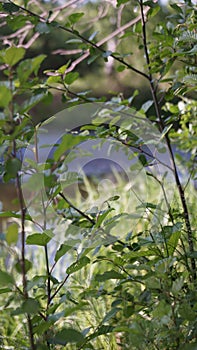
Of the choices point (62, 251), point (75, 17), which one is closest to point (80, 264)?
point (62, 251)

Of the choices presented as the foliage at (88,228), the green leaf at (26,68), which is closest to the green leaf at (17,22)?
the foliage at (88,228)

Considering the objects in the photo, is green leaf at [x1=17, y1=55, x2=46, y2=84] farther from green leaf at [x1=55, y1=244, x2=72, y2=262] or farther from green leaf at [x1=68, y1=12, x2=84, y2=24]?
green leaf at [x1=68, y1=12, x2=84, y2=24]

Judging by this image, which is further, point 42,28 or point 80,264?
point 42,28

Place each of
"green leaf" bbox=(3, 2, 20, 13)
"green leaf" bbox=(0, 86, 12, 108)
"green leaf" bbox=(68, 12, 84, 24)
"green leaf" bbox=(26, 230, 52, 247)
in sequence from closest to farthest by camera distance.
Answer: "green leaf" bbox=(0, 86, 12, 108) → "green leaf" bbox=(26, 230, 52, 247) → "green leaf" bbox=(3, 2, 20, 13) → "green leaf" bbox=(68, 12, 84, 24)

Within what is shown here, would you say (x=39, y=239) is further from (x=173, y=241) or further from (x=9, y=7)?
(x=9, y=7)

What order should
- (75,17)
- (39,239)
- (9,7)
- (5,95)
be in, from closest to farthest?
1. (5,95)
2. (39,239)
3. (9,7)
4. (75,17)

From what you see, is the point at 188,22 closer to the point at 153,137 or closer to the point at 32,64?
the point at 153,137

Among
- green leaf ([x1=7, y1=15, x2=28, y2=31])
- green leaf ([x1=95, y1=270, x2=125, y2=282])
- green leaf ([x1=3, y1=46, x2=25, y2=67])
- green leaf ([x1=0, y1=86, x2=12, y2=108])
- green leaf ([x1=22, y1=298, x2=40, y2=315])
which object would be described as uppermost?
green leaf ([x1=7, y1=15, x2=28, y2=31])

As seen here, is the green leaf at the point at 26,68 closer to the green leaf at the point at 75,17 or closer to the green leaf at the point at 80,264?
the green leaf at the point at 80,264

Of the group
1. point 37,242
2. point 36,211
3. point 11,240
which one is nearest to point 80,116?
point 36,211

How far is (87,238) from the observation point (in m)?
0.80

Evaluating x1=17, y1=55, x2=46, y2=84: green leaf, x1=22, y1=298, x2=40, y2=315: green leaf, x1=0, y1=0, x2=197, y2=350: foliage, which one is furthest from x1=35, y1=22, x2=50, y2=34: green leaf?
x1=22, y1=298, x2=40, y2=315: green leaf

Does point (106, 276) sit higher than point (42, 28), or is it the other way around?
Answer: point (42, 28)

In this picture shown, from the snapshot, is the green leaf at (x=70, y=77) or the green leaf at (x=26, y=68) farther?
the green leaf at (x=70, y=77)
